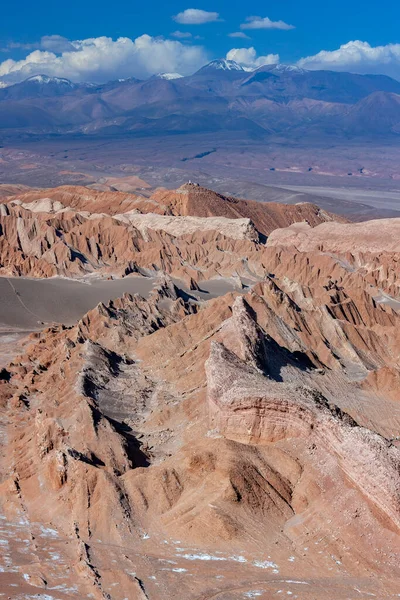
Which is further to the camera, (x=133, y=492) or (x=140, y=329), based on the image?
(x=140, y=329)

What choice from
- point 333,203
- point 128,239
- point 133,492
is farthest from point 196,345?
point 333,203

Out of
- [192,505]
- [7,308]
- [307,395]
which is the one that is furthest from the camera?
[7,308]

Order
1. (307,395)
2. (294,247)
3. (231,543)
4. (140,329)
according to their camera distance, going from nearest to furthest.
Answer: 1. (231,543)
2. (307,395)
3. (140,329)
4. (294,247)

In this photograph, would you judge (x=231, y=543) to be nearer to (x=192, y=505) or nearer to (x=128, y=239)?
(x=192, y=505)

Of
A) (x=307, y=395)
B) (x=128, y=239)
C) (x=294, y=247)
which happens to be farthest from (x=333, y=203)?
(x=307, y=395)

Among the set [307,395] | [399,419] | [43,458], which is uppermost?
[307,395]

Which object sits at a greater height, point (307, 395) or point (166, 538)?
point (307, 395)

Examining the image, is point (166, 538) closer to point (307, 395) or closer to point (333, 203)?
point (307, 395)
